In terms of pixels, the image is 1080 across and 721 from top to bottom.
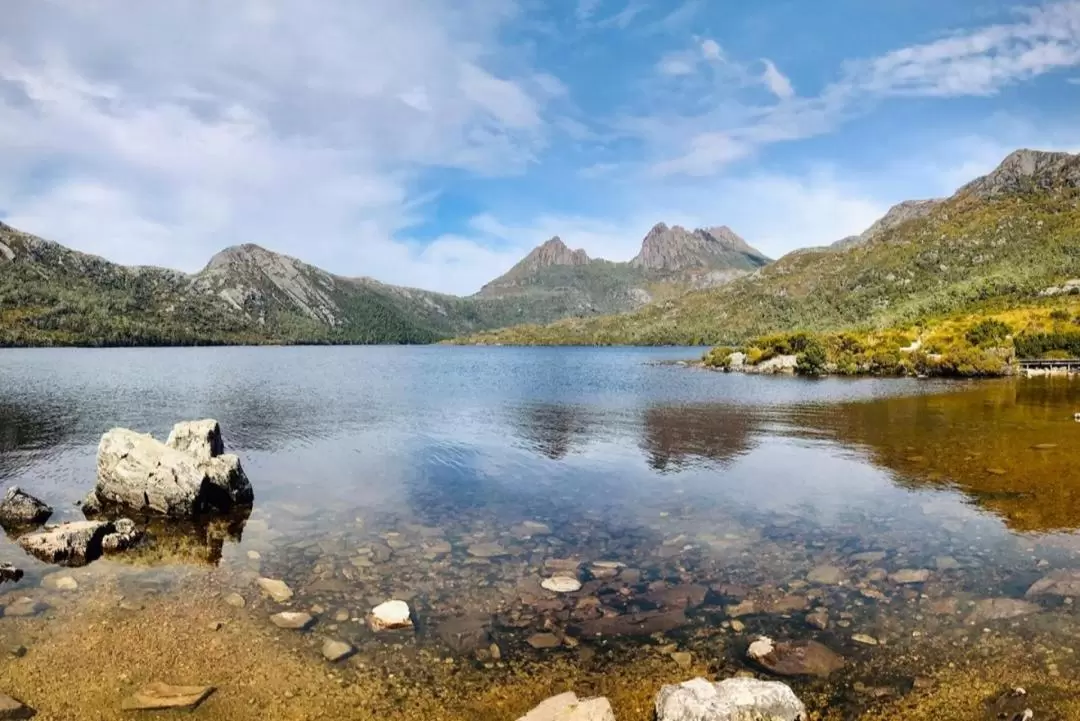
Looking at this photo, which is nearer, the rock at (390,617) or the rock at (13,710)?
the rock at (13,710)

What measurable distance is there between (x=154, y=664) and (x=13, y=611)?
5.93 m

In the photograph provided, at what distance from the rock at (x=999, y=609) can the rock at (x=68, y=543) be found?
25.7 m

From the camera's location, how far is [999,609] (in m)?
16.1

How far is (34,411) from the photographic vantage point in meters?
57.0

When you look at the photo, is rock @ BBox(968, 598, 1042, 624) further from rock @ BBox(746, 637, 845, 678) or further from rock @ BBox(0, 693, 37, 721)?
rock @ BBox(0, 693, 37, 721)

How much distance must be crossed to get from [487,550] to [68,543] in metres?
13.5

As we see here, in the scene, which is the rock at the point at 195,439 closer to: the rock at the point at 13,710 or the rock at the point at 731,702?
the rock at the point at 13,710

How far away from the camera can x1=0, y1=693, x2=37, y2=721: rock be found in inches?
460

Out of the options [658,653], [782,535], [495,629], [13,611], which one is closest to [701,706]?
[658,653]

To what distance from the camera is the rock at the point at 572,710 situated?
1109 centimetres

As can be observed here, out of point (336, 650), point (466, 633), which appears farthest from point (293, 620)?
point (466, 633)

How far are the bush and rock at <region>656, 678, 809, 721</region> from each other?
11886 centimetres

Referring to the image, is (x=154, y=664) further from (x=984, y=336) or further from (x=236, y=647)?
(x=984, y=336)

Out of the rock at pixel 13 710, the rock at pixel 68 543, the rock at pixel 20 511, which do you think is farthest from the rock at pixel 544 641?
the rock at pixel 20 511
